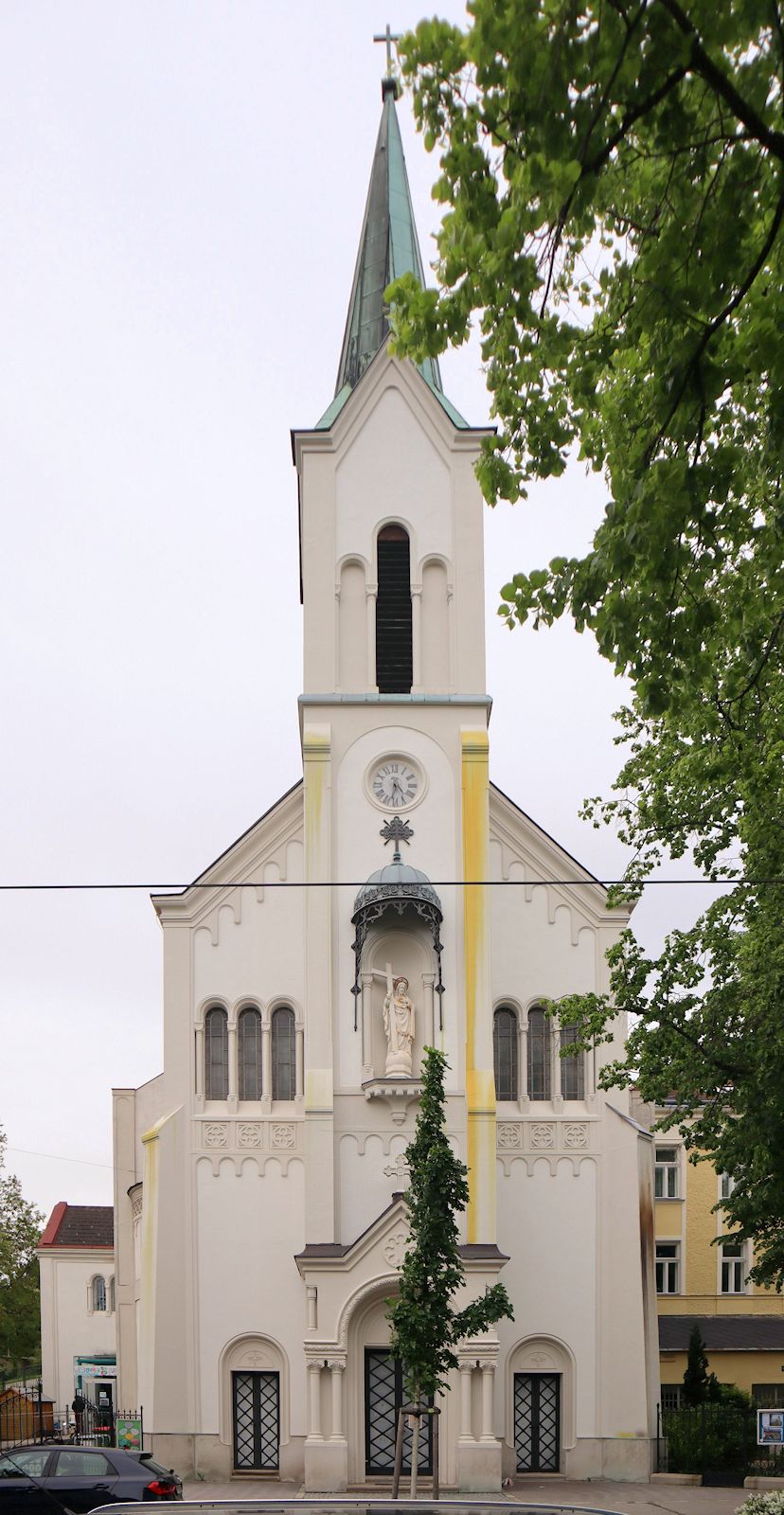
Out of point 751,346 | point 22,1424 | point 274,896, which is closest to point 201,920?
point 274,896

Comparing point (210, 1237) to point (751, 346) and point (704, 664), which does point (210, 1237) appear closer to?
point (704, 664)

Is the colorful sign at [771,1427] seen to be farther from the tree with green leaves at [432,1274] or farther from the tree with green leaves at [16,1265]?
the tree with green leaves at [16,1265]

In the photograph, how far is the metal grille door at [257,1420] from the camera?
29469 mm

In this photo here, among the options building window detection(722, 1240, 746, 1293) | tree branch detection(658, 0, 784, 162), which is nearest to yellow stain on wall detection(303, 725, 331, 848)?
tree branch detection(658, 0, 784, 162)

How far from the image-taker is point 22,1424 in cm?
4347

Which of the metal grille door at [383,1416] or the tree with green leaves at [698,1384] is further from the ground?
the metal grille door at [383,1416]

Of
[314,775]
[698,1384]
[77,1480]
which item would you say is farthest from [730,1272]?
[77,1480]

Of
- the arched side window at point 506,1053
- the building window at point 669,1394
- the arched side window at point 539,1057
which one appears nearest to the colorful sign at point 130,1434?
the arched side window at point 506,1053

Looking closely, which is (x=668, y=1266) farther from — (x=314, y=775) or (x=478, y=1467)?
(x=314, y=775)

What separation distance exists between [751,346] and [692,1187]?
1712 inches

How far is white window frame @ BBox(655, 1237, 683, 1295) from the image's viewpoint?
4984 centimetres

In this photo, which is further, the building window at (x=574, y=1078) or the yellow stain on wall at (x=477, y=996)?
the building window at (x=574, y=1078)

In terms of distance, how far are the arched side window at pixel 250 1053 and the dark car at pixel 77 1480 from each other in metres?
10.3

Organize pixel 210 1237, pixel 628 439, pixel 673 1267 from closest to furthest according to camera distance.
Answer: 1. pixel 628 439
2. pixel 210 1237
3. pixel 673 1267
